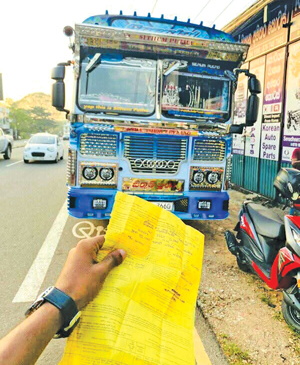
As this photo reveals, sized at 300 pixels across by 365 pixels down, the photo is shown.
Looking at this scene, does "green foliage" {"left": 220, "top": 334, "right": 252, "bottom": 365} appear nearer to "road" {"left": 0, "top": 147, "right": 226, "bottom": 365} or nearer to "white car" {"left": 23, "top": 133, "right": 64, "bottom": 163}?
"road" {"left": 0, "top": 147, "right": 226, "bottom": 365}

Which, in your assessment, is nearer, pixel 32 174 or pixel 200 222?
pixel 200 222

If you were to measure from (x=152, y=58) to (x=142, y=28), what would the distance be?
0.43m

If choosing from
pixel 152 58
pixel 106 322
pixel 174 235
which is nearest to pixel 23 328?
pixel 106 322

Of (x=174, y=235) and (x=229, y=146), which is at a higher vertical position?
(x=229, y=146)

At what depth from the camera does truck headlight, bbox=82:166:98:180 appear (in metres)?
4.38

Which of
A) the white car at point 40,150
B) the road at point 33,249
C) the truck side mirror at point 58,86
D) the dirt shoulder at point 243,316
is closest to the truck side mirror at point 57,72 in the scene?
the truck side mirror at point 58,86

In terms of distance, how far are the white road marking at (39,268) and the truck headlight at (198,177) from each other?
93.7 inches

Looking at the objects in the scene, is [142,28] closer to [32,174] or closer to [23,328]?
[23,328]

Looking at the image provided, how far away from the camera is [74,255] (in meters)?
1.00

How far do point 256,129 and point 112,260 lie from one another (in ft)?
25.3

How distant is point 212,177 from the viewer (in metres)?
4.73

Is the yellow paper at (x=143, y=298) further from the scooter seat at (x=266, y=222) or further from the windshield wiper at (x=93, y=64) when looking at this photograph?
the windshield wiper at (x=93, y=64)

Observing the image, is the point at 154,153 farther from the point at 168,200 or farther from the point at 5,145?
the point at 5,145

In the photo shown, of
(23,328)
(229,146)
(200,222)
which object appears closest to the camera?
(23,328)
